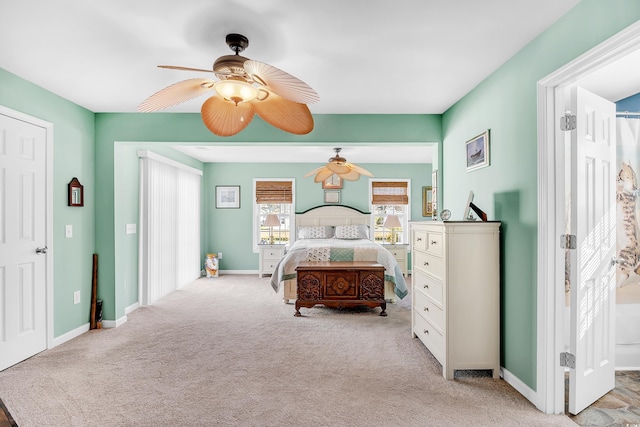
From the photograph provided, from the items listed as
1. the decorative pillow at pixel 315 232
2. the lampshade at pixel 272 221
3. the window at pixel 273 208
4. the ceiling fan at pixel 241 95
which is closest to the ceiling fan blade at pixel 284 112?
the ceiling fan at pixel 241 95

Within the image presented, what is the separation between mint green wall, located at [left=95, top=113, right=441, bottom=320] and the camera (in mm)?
3783

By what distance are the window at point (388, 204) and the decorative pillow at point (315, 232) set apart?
1.00 meters

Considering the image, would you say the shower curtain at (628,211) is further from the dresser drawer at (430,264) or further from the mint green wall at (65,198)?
the mint green wall at (65,198)

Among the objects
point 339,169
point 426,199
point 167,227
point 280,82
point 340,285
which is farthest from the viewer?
point 426,199

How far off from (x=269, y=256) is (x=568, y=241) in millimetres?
5411

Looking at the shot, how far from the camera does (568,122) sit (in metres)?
2.07

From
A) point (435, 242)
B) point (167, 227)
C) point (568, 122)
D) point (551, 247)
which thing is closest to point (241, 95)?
point (435, 242)

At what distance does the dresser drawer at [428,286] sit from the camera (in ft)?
8.79

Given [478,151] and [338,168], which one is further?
[338,168]

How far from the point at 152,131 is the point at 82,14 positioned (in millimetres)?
1973

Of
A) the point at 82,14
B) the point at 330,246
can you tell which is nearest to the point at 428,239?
the point at 330,246

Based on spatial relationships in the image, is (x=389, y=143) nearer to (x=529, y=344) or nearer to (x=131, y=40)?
(x=529, y=344)

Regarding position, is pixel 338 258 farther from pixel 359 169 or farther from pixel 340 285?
pixel 359 169

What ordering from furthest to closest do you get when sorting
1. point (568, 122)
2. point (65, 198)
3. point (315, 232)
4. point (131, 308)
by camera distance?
point (315, 232) < point (131, 308) < point (65, 198) < point (568, 122)
